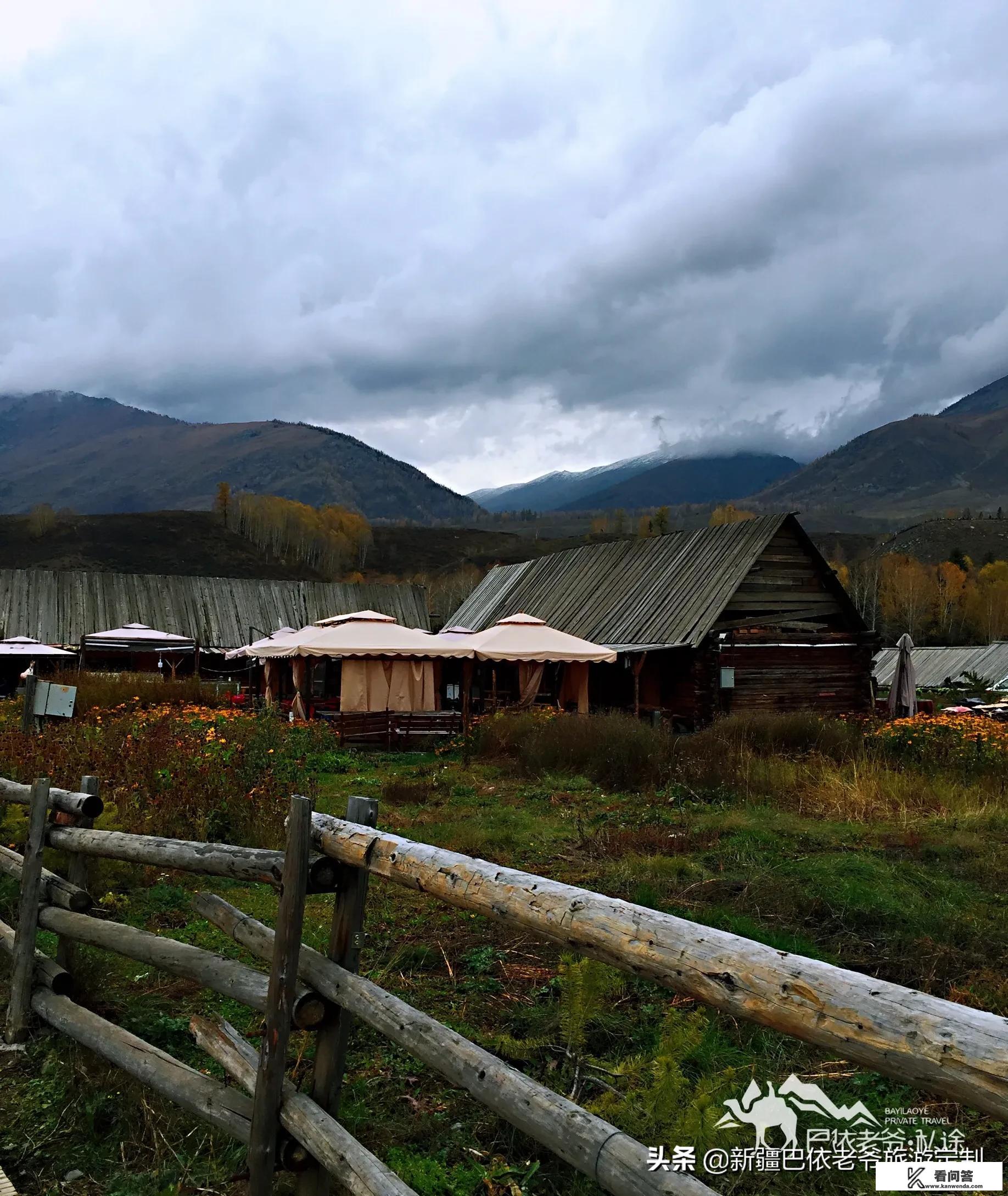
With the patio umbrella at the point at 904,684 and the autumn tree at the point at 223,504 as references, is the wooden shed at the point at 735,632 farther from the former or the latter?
the autumn tree at the point at 223,504

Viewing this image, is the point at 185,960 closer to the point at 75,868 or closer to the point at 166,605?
the point at 75,868

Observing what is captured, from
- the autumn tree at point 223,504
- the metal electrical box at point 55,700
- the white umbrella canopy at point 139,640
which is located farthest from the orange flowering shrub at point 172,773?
the autumn tree at point 223,504

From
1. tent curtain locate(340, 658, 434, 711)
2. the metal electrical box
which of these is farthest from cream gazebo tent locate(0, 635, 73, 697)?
the metal electrical box

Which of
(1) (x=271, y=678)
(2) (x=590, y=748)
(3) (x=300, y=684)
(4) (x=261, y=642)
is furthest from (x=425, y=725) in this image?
(1) (x=271, y=678)

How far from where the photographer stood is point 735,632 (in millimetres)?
20203

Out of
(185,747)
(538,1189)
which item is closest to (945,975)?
(538,1189)

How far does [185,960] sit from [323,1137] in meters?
1.11

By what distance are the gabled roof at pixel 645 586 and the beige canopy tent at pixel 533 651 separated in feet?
7.15

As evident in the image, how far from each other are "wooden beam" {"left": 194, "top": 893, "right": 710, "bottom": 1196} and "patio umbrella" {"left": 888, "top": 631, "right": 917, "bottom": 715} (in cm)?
1690

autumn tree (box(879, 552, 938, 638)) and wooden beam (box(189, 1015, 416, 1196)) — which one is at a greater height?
autumn tree (box(879, 552, 938, 638))

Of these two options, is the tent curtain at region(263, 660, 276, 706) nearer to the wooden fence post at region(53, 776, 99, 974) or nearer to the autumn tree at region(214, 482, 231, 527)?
the wooden fence post at region(53, 776, 99, 974)

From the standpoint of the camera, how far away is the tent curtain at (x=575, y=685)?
62.1ft

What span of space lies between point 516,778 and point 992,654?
37093 millimetres

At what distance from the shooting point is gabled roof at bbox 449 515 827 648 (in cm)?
2053
